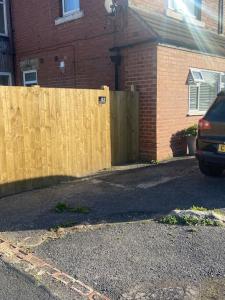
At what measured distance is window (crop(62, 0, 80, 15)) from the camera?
10.9 meters

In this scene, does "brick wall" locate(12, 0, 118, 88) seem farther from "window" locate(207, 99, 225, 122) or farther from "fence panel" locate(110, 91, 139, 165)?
"window" locate(207, 99, 225, 122)

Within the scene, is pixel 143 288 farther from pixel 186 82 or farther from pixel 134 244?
pixel 186 82

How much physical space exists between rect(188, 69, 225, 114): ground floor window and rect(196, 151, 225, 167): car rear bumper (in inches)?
144

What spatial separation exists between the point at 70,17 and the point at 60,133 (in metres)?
5.17

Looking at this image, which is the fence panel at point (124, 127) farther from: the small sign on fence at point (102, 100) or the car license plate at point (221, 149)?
the car license plate at point (221, 149)

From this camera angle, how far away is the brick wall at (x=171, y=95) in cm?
888

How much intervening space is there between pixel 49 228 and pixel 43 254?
79 cm

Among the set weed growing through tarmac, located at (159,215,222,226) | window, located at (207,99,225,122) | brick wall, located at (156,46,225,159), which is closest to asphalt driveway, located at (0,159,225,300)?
weed growing through tarmac, located at (159,215,222,226)

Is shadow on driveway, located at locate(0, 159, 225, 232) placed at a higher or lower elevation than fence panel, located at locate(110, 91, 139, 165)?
lower

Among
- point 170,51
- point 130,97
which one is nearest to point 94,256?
point 130,97

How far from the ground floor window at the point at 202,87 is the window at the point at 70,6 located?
4.00 m

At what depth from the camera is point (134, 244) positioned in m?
4.21

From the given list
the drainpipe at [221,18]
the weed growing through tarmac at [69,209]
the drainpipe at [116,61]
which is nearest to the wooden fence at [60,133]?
the drainpipe at [116,61]

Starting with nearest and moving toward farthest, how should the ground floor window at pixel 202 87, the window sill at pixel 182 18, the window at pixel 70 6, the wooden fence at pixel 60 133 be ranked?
the wooden fence at pixel 60 133 < the ground floor window at pixel 202 87 < the window sill at pixel 182 18 < the window at pixel 70 6
